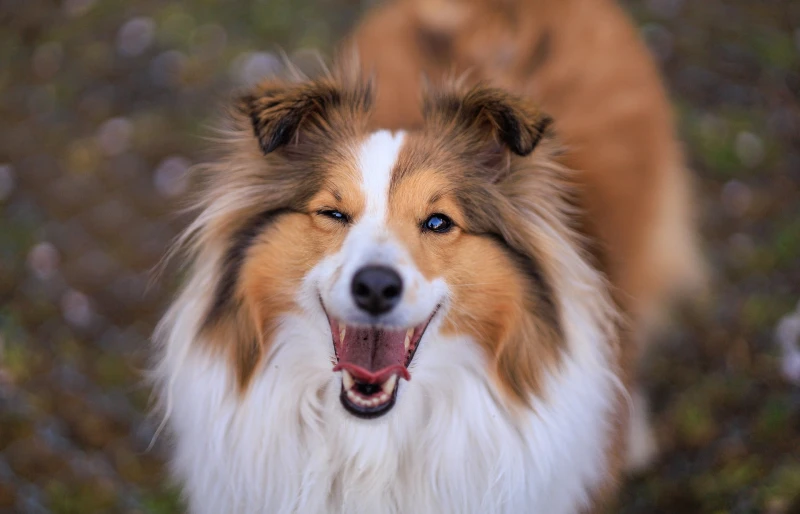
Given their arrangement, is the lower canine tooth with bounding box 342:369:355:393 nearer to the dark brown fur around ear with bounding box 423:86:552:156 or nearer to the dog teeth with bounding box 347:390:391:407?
the dog teeth with bounding box 347:390:391:407

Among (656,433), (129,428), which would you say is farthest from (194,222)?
(656,433)

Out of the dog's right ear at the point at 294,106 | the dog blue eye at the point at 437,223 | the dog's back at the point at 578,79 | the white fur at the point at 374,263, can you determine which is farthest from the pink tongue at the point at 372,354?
A: the dog's back at the point at 578,79

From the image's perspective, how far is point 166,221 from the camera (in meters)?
3.92

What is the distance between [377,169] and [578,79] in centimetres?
122

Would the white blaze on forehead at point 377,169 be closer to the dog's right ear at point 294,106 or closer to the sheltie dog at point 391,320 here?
the sheltie dog at point 391,320

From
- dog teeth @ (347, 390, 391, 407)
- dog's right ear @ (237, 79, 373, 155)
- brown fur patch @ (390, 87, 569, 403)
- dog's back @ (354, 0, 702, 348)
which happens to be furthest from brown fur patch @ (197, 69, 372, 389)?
dog's back @ (354, 0, 702, 348)

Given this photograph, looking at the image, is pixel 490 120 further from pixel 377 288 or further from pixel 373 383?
pixel 373 383

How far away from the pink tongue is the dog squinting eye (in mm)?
299

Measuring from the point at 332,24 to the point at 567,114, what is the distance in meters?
2.56

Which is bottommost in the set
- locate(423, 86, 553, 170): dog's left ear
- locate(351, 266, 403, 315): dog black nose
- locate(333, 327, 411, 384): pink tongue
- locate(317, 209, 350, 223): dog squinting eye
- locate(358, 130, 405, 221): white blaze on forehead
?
locate(333, 327, 411, 384): pink tongue

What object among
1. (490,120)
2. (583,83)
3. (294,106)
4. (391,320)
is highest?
(583,83)

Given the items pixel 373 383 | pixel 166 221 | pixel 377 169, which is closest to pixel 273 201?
pixel 377 169

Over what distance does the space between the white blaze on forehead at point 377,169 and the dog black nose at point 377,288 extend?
0.67 ft

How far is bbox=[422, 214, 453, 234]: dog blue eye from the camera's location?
6.59 ft
